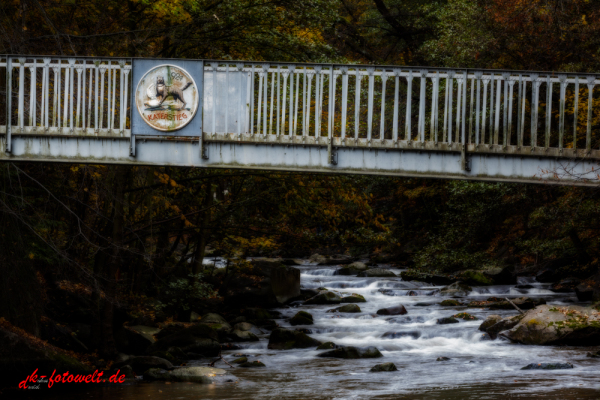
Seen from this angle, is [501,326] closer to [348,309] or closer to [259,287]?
[348,309]

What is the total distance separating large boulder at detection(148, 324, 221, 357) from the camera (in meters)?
15.4

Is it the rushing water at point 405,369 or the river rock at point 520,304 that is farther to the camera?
the river rock at point 520,304

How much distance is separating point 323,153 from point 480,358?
780cm

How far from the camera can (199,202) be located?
19.3 metres

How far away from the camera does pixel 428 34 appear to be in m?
32.5

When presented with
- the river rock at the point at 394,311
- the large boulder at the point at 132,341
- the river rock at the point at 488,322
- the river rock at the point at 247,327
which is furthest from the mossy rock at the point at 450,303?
the large boulder at the point at 132,341

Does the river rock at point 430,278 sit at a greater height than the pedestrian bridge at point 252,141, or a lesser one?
lesser

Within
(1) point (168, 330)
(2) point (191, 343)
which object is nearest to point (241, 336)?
(2) point (191, 343)

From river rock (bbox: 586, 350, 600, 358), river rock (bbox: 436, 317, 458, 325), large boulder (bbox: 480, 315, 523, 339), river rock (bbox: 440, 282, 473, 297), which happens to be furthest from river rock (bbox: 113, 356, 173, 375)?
river rock (bbox: 440, 282, 473, 297)

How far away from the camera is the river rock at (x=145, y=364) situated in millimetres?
13578

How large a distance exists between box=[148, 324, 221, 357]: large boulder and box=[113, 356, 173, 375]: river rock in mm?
1308

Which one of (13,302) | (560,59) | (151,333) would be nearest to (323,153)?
(13,302)

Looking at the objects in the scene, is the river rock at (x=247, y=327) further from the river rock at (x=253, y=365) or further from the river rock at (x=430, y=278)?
the river rock at (x=430, y=278)

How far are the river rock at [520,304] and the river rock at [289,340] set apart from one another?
22.8ft
